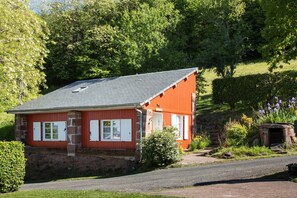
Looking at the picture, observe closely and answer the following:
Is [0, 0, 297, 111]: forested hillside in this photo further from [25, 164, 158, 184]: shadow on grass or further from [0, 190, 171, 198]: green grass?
[0, 190, 171, 198]: green grass

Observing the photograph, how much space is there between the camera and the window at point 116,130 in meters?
21.4

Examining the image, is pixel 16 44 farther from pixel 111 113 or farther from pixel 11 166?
pixel 11 166

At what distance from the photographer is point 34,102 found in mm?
26562

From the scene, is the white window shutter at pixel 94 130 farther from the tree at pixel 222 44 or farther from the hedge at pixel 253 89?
the tree at pixel 222 44

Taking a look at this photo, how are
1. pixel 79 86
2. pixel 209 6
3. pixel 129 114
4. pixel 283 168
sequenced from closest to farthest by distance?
pixel 283 168, pixel 129 114, pixel 79 86, pixel 209 6

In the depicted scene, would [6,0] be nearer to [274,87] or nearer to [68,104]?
[68,104]

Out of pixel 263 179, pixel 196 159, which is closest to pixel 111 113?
pixel 196 159

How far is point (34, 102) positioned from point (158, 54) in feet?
36.3

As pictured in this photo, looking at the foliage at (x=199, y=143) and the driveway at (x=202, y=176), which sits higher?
the foliage at (x=199, y=143)

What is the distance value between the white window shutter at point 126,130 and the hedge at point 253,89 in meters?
8.91

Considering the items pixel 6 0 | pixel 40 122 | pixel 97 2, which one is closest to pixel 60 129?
pixel 40 122

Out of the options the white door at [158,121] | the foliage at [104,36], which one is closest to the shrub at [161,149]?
the white door at [158,121]

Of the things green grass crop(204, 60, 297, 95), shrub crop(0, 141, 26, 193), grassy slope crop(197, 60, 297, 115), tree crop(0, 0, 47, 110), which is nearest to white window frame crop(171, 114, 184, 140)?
grassy slope crop(197, 60, 297, 115)

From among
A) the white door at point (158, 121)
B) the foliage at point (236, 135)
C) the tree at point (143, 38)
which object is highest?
the tree at point (143, 38)
